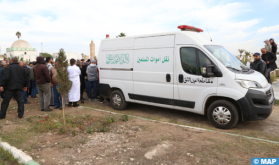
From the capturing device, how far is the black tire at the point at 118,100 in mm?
7508

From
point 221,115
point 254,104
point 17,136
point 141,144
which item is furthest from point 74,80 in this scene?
point 254,104

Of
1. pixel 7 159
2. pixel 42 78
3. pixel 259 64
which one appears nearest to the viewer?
pixel 7 159

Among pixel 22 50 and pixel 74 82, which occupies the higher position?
pixel 22 50

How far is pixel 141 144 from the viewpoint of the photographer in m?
4.32

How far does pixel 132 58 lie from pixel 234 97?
337 cm

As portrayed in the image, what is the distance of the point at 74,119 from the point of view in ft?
20.7

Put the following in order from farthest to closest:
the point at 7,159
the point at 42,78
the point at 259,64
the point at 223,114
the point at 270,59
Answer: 1. the point at 270,59
2. the point at 259,64
3. the point at 42,78
4. the point at 223,114
5. the point at 7,159

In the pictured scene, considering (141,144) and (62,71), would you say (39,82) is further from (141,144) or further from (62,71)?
(141,144)

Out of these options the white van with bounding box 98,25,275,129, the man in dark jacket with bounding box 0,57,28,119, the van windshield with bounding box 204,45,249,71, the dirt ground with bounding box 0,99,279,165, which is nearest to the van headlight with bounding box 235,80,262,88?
the white van with bounding box 98,25,275,129

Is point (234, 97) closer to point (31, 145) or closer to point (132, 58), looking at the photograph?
point (132, 58)

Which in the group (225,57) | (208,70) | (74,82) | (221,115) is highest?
(225,57)

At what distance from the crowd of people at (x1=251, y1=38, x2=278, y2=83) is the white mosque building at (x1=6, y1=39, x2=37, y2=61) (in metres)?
99.2

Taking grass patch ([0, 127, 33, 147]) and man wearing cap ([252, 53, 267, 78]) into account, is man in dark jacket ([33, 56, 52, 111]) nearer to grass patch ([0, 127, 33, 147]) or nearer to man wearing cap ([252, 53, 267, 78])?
grass patch ([0, 127, 33, 147])

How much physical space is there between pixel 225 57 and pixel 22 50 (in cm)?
10283
